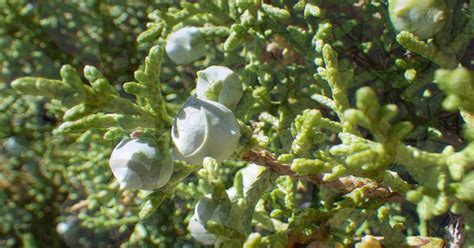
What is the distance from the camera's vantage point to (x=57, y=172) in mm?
2777

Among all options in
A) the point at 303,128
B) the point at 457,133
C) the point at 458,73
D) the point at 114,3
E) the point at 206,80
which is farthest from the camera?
the point at 114,3

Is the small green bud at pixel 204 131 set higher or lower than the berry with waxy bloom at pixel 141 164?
higher

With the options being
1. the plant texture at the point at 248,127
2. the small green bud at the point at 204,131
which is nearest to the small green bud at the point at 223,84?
the plant texture at the point at 248,127

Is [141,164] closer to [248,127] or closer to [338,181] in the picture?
[248,127]

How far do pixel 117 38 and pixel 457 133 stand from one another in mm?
1698

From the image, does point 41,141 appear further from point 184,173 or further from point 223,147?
point 223,147

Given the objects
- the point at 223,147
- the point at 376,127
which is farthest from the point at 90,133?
the point at 376,127

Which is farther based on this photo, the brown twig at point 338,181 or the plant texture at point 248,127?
the brown twig at point 338,181

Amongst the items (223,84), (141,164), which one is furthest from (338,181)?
(141,164)

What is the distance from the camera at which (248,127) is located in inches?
59.1

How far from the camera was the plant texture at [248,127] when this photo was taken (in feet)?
4.34

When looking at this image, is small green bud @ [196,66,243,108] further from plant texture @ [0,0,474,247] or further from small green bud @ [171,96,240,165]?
small green bud @ [171,96,240,165]

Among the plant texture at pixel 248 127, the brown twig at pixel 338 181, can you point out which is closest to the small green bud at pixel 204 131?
the plant texture at pixel 248 127

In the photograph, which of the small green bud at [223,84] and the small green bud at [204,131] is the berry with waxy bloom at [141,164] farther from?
the small green bud at [223,84]
